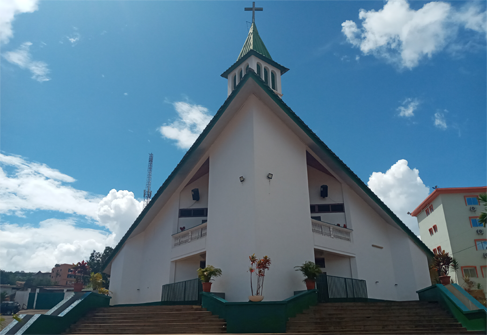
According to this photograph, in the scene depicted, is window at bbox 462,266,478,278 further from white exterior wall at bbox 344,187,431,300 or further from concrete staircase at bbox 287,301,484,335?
concrete staircase at bbox 287,301,484,335

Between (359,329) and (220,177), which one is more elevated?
(220,177)

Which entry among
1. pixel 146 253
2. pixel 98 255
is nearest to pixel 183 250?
pixel 146 253

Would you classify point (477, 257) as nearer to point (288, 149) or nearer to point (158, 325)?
Answer: point (288, 149)

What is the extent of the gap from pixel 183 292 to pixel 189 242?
2311mm

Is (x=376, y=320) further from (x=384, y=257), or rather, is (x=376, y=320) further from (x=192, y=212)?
(x=192, y=212)

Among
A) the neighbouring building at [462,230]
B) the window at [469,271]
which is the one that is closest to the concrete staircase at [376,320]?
the window at [469,271]

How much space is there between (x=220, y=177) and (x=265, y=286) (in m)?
5.20

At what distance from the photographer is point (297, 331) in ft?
33.0

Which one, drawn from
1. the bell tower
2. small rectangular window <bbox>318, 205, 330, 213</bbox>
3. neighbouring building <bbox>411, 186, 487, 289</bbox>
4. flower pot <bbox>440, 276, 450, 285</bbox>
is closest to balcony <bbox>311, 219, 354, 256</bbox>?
small rectangular window <bbox>318, 205, 330, 213</bbox>

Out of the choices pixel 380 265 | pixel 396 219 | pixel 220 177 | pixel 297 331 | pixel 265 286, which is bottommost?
pixel 297 331

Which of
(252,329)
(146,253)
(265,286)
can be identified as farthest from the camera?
(146,253)

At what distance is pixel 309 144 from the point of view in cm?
1712

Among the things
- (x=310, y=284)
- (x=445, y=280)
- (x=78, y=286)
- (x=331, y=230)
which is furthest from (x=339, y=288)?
(x=78, y=286)

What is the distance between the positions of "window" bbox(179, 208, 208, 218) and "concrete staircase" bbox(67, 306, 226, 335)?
21.4 ft
